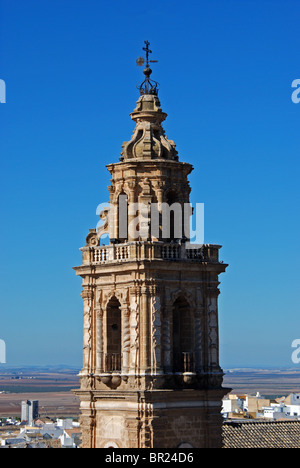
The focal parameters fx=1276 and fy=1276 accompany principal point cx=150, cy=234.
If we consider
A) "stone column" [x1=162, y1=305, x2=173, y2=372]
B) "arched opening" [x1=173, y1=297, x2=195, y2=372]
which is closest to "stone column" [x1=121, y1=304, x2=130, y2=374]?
"stone column" [x1=162, y1=305, x2=173, y2=372]

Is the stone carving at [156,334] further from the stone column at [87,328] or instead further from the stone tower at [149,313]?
the stone column at [87,328]

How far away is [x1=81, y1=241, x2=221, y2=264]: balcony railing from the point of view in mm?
43656

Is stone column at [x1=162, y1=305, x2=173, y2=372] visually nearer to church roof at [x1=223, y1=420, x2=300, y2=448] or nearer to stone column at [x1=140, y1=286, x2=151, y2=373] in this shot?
stone column at [x1=140, y1=286, x2=151, y2=373]

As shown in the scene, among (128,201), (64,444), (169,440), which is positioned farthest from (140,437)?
(64,444)

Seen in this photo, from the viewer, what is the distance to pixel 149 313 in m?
43.2

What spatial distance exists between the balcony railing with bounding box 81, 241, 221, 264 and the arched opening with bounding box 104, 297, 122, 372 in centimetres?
158

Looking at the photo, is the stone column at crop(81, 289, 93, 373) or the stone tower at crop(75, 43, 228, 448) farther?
the stone column at crop(81, 289, 93, 373)

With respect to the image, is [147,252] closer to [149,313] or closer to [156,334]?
[149,313]

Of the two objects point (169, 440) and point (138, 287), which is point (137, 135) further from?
point (169, 440)

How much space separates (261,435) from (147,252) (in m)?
12.3

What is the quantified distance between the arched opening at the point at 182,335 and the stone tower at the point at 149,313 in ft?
0.12

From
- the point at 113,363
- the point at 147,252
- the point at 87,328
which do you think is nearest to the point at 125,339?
the point at 113,363

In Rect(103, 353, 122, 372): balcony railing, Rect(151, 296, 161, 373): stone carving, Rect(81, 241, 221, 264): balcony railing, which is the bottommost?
Rect(103, 353, 122, 372): balcony railing
